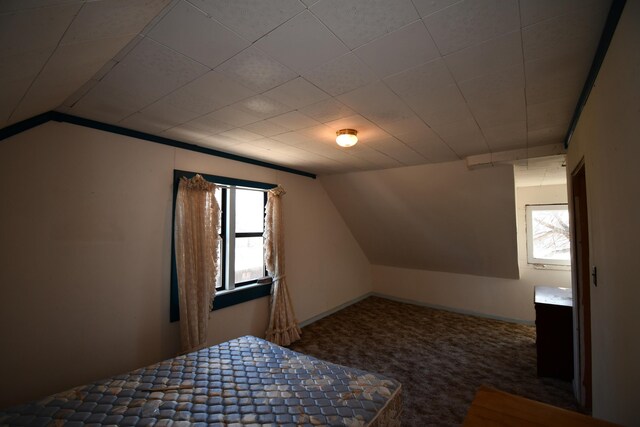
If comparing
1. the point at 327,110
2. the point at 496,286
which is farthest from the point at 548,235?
the point at 327,110

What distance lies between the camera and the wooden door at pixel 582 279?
6.96 feet

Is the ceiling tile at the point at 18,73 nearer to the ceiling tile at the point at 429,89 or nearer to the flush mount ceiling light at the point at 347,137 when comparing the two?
the ceiling tile at the point at 429,89

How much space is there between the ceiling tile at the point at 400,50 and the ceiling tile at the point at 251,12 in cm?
40

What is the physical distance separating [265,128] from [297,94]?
73 cm

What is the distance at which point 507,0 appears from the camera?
39.7 inches

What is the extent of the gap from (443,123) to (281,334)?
316 centimetres

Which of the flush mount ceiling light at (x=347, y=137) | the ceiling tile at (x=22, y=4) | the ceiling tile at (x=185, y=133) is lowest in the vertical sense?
the ceiling tile at (x=22, y=4)

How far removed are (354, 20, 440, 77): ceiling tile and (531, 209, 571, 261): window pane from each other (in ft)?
→ 14.8

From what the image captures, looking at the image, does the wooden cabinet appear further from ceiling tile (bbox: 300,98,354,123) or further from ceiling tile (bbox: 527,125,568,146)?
ceiling tile (bbox: 300,98,354,123)

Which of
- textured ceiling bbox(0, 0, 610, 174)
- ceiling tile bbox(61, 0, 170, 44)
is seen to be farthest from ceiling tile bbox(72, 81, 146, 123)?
ceiling tile bbox(61, 0, 170, 44)

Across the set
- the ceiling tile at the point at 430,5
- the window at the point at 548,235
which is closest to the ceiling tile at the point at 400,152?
the ceiling tile at the point at 430,5

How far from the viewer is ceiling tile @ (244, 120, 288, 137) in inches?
89.9

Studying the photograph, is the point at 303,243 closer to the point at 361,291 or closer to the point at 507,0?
the point at 361,291

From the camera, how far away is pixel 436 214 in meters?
4.18
